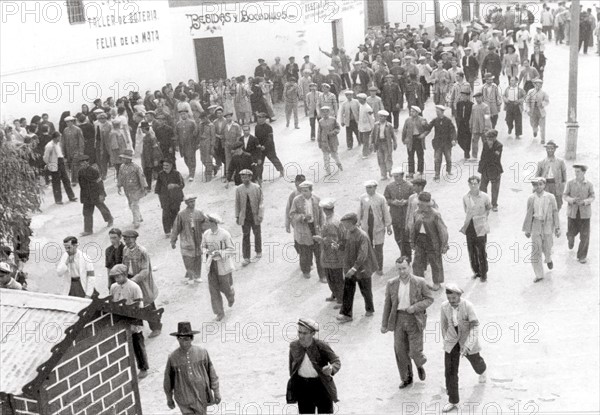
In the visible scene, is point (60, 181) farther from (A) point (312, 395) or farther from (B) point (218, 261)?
(A) point (312, 395)

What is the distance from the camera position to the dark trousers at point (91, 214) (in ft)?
52.4

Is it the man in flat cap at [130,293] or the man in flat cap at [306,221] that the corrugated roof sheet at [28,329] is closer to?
the man in flat cap at [130,293]

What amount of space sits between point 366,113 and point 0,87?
8.49m

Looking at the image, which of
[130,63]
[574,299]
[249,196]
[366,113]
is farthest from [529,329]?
[130,63]

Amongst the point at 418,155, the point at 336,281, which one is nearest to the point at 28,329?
the point at 336,281

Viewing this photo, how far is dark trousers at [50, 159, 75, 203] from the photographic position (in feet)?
58.5

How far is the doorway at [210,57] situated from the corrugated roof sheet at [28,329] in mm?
23812

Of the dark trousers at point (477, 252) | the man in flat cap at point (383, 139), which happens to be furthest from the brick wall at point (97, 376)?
the man in flat cap at point (383, 139)

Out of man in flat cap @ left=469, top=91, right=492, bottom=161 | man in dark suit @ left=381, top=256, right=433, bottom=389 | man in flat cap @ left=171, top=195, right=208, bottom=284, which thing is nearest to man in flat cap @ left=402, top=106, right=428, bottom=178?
man in flat cap @ left=469, top=91, right=492, bottom=161

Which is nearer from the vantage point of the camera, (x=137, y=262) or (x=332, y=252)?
(x=137, y=262)

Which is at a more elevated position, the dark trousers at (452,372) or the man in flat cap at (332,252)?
the man in flat cap at (332,252)

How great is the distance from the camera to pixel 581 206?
43.5ft

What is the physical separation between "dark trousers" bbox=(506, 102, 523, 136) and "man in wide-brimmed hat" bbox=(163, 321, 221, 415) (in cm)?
1273

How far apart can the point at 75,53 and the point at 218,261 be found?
13.3 meters
